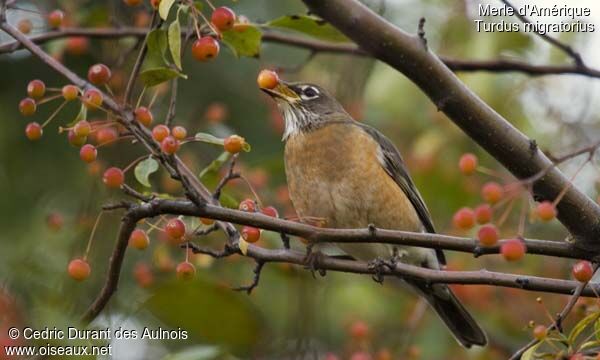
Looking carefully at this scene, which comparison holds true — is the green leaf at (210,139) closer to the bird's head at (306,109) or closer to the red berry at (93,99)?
the red berry at (93,99)

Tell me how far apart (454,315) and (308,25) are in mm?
2047

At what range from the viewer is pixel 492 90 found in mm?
6160

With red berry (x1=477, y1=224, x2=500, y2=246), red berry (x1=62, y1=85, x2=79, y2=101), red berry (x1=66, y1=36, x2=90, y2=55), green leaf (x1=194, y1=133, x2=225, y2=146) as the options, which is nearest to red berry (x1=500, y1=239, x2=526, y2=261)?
red berry (x1=477, y1=224, x2=500, y2=246)

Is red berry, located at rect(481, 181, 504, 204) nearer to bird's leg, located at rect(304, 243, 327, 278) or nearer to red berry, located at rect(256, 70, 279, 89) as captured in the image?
bird's leg, located at rect(304, 243, 327, 278)

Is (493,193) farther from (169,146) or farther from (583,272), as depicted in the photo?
(169,146)

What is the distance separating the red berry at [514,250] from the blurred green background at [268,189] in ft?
5.87

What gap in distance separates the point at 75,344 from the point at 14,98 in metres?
3.32

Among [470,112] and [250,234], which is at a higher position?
[470,112]

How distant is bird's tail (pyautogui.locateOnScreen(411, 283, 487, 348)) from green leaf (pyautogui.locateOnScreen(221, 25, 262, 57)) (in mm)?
2042

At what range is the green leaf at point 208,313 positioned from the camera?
480 centimetres

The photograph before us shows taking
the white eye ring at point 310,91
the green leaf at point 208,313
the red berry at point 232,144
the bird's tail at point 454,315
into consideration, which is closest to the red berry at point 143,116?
the red berry at point 232,144

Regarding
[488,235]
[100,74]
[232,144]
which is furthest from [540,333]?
[100,74]

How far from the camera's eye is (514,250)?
108 inches

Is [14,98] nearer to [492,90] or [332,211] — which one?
[332,211]
